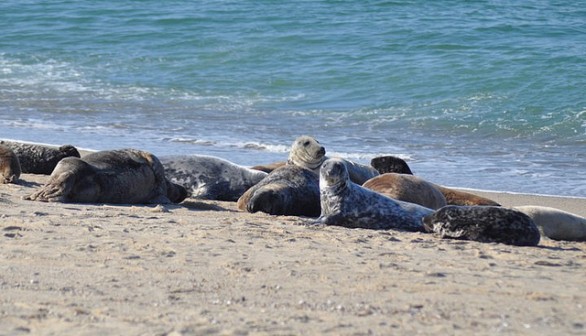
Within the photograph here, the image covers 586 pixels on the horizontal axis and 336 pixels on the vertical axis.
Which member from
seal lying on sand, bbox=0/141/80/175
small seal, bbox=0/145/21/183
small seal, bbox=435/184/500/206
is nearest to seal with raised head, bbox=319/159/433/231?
small seal, bbox=435/184/500/206

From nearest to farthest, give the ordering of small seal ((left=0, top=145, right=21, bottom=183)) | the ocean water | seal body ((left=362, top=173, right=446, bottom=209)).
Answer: seal body ((left=362, top=173, right=446, bottom=209)) < small seal ((left=0, top=145, right=21, bottom=183)) < the ocean water

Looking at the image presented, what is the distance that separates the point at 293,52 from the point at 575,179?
33.0 ft

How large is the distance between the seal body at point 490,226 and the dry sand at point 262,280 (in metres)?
0.17

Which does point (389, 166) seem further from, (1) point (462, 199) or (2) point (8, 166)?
(2) point (8, 166)

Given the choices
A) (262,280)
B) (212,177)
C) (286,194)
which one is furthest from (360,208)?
(262,280)

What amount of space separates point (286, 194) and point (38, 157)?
256cm

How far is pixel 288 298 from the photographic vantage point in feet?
15.0

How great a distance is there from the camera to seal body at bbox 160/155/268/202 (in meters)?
8.95

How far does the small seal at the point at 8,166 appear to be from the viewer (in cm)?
856

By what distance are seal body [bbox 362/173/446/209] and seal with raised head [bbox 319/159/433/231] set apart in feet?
1.89

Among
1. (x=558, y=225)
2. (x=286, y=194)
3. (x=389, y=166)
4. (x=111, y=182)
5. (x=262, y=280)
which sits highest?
(x=262, y=280)

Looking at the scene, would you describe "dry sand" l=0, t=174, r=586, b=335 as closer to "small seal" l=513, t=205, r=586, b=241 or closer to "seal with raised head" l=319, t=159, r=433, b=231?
"seal with raised head" l=319, t=159, r=433, b=231

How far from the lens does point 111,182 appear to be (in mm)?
7848

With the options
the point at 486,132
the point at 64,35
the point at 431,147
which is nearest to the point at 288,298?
the point at 431,147
